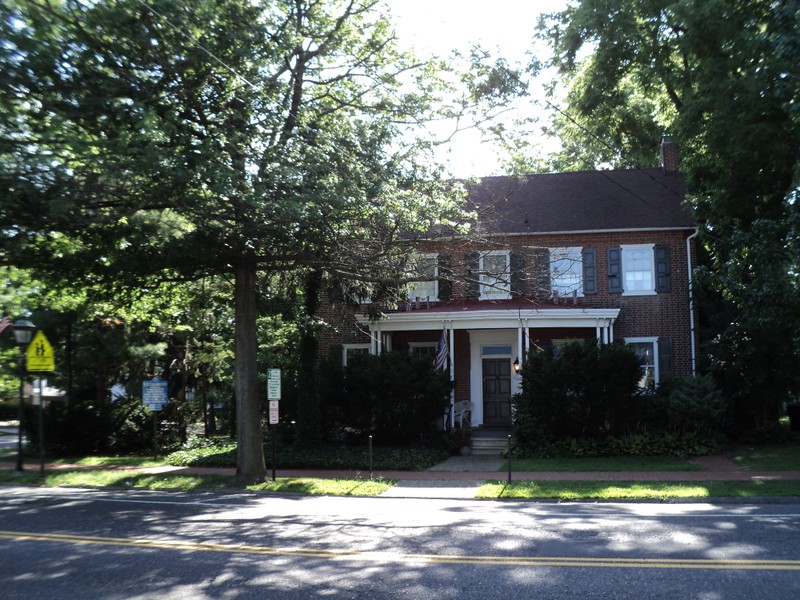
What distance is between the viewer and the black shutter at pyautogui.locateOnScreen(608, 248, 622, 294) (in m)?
22.9

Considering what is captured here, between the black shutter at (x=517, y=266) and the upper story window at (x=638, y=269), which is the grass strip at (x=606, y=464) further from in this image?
the upper story window at (x=638, y=269)

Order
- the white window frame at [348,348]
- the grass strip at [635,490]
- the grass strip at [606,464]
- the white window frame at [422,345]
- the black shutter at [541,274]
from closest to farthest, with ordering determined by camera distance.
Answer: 1. the grass strip at [635,490]
2. the grass strip at [606,464]
3. the black shutter at [541,274]
4. the white window frame at [348,348]
5. the white window frame at [422,345]

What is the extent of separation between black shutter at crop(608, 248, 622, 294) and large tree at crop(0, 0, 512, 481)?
Answer: 29.2ft

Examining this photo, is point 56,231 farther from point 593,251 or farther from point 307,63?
point 593,251

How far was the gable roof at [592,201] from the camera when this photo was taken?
23031mm

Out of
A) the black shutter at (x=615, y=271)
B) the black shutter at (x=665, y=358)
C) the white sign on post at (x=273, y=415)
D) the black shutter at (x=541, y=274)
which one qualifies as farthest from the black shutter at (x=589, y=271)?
the white sign on post at (x=273, y=415)

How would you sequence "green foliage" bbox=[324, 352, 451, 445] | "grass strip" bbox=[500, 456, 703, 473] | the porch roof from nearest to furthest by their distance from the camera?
"grass strip" bbox=[500, 456, 703, 473] < "green foliage" bbox=[324, 352, 451, 445] < the porch roof

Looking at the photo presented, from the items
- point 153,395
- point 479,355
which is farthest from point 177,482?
point 479,355

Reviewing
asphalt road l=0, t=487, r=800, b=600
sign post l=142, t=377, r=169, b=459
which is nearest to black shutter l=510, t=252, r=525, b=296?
asphalt road l=0, t=487, r=800, b=600

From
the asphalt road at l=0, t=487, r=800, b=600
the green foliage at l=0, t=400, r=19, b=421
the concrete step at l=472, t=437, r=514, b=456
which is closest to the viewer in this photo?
the asphalt road at l=0, t=487, r=800, b=600

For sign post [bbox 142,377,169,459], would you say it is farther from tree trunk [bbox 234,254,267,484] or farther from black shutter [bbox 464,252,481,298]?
black shutter [bbox 464,252,481,298]

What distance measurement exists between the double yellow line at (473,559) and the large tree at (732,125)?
29.0 feet

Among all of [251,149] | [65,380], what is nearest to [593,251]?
[251,149]

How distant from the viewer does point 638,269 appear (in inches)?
904
